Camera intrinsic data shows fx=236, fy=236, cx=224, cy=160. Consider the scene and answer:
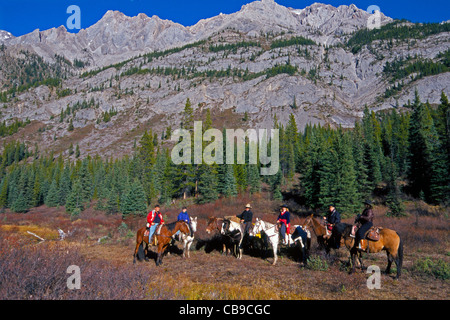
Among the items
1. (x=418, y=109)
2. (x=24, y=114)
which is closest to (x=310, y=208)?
(x=418, y=109)

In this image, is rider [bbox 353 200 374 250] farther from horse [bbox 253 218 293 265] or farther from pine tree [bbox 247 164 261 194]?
pine tree [bbox 247 164 261 194]

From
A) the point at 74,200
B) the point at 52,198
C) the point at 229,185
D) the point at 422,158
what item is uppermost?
the point at 422,158

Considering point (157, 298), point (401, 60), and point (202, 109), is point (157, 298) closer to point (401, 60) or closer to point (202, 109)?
point (202, 109)

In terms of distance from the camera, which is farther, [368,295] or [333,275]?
[333,275]

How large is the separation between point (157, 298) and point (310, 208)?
121ft

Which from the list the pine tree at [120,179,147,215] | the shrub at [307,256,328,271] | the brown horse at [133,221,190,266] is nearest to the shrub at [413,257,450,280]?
the shrub at [307,256,328,271]

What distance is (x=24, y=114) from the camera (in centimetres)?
19362

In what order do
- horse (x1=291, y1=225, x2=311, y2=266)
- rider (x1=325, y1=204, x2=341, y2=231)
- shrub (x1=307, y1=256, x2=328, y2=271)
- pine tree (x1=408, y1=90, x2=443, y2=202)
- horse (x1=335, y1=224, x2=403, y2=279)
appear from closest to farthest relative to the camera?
1. horse (x1=335, y1=224, x2=403, y2=279)
2. shrub (x1=307, y1=256, x2=328, y2=271)
3. rider (x1=325, y1=204, x2=341, y2=231)
4. horse (x1=291, y1=225, x2=311, y2=266)
5. pine tree (x1=408, y1=90, x2=443, y2=202)

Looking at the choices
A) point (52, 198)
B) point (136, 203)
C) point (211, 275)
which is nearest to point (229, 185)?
point (136, 203)

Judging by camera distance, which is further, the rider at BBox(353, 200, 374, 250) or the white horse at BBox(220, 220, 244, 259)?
the white horse at BBox(220, 220, 244, 259)

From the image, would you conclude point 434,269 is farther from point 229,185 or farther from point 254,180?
point 254,180

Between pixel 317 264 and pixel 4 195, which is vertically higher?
pixel 317 264
